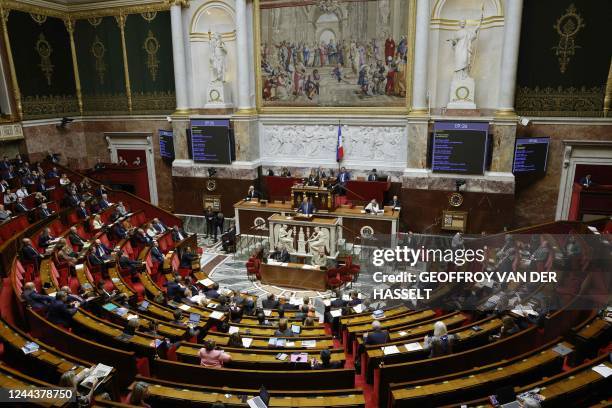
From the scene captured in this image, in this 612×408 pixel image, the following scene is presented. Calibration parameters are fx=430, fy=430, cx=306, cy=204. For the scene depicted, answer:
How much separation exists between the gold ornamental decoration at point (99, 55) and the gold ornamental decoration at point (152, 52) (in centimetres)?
230

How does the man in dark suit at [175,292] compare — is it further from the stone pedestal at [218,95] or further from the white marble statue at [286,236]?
the stone pedestal at [218,95]

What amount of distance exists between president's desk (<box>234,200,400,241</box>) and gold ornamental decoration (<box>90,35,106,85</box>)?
1012 cm

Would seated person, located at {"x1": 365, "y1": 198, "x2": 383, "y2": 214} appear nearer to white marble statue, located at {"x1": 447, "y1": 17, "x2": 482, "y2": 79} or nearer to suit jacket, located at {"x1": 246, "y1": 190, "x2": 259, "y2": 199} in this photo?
suit jacket, located at {"x1": 246, "y1": 190, "x2": 259, "y2": 199}

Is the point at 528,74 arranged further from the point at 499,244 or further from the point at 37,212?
the point at 37,212

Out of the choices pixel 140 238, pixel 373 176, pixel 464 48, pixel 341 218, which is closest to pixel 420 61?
pixel 464 48

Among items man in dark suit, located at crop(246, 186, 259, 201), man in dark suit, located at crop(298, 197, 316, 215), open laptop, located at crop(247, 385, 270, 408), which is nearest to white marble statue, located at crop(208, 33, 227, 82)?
Result: man in dark suit, located at crop(246, 186, 259, 201)

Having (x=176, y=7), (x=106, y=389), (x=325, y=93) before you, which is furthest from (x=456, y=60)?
(x=106, y=389)

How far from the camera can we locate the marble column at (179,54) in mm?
18422

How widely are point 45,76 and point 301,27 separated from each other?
475 inches

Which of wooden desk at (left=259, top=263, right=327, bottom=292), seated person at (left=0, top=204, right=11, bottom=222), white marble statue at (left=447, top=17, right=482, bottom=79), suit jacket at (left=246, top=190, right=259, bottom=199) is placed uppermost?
white marble statue at (left=447, top=17, right=482, bottom=79)

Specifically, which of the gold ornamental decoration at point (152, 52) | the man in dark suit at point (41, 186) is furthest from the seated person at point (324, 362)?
the gold ornamental decoration at point (152, 52)

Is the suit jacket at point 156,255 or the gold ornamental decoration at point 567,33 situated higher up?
the gold ornamental decoration at point 567,33

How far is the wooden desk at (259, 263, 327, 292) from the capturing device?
12.8 meters

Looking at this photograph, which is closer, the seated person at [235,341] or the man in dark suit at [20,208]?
the seated person at [235,341]
